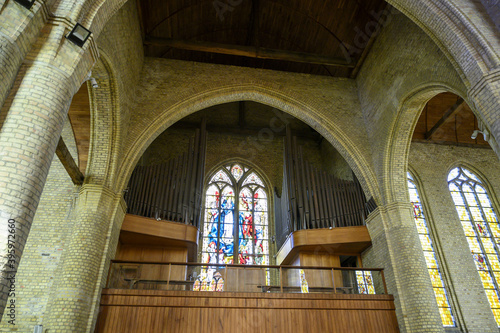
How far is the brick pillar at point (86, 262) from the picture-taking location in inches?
276

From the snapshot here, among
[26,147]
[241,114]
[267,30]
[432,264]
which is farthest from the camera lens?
[241,114]

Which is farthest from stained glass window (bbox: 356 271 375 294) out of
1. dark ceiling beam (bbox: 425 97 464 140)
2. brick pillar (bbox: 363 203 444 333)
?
dark ceiling beam (bbox: 425 97 464 140)

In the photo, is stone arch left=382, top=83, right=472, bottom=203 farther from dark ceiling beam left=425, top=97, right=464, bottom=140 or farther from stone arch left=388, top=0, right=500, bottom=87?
dark ceiling beam left=425, top=97, right=464, bottom=140

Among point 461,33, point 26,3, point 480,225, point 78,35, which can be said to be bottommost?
point 26,3

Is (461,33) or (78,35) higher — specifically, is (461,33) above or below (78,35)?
above

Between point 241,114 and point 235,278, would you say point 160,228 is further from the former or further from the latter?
point 241,114

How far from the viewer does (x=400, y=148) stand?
1011 cm

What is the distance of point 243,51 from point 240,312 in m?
7.76

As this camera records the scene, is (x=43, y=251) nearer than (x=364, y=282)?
Yes

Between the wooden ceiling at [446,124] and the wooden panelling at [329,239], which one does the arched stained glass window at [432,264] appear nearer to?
the wooden ceiling at [446,124]

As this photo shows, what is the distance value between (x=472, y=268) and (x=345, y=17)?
9.03 m

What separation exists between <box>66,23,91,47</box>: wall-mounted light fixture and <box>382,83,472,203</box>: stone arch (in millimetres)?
7812

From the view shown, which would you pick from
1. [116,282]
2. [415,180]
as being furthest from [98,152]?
[415,180]

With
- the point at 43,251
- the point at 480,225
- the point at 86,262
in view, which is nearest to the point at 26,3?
the point at 86,262
